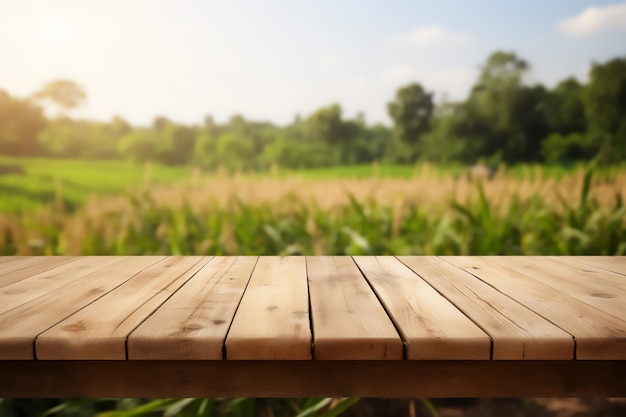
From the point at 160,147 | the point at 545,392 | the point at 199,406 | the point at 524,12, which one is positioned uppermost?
the point at 524,12

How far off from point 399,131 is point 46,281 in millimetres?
5069

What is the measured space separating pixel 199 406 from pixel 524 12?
541cm

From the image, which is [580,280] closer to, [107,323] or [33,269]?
[107,323]

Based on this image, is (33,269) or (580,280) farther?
(33,269)

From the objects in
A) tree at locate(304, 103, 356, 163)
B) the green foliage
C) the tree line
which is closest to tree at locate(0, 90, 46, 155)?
the tree line

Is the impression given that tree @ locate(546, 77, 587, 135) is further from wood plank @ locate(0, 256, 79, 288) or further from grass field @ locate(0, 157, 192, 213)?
wood plank @ locate(0, 256, 79, 288)

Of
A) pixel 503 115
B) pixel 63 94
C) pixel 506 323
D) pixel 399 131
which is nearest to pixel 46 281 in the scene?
pixel 506 323

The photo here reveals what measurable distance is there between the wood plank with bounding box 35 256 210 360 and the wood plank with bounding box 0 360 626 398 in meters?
0.06

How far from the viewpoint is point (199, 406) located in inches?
56.6

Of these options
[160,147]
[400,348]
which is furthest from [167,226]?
[160,147]

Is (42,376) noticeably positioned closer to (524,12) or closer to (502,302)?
(502,302)

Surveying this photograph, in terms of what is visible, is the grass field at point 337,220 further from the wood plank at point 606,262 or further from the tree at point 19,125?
the tree at point 19,125

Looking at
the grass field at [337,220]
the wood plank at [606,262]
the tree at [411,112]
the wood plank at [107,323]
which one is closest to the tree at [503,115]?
the tree at [411,112]

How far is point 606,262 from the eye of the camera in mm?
1669
